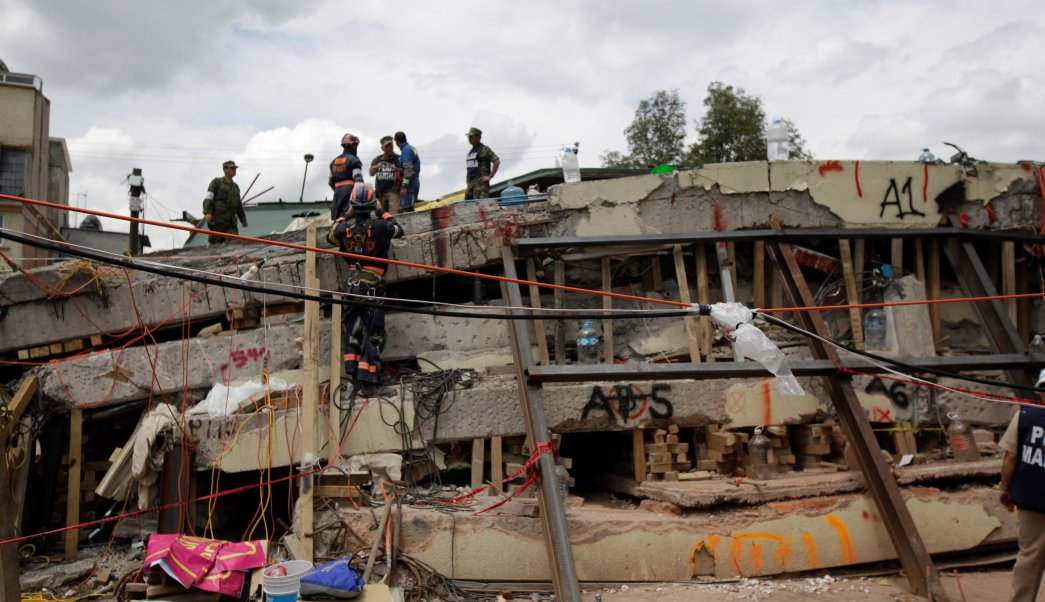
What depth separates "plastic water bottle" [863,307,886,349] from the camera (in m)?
9.27

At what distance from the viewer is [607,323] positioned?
898 centimetres

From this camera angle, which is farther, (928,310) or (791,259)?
(928,310)

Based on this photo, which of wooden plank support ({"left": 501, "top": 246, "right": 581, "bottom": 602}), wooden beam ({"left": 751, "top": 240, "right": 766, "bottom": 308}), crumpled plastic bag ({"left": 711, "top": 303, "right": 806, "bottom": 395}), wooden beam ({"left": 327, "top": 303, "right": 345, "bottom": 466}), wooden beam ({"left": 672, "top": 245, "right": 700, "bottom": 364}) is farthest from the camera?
wooden beam ({"left": 751, "top": 240, "right": 766, "bottom": 308})

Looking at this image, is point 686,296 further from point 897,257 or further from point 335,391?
point 335,391

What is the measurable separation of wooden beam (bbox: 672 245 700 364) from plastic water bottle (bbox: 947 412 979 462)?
290 centimetres

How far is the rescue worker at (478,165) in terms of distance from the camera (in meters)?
11.4

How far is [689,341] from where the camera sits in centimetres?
884

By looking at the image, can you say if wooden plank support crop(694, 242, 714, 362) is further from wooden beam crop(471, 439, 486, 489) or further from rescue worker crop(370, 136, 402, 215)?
rescue worker crop(370, 136, 402, 215)

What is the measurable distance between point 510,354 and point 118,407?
446cm

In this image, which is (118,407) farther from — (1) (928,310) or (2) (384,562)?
(1) (928,310)

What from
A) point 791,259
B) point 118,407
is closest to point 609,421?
point 791,259

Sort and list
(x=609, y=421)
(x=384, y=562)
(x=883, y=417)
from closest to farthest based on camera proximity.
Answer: (x=384, y=562) < (x=609, y=421) < (x=883, y=417)

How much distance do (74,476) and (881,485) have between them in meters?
8.11

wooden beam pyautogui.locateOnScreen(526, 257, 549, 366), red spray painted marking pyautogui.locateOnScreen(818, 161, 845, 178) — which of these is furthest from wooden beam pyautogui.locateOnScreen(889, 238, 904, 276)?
wooden beam pyautogui.locateOnScreen(526, 257, 549, 366)
